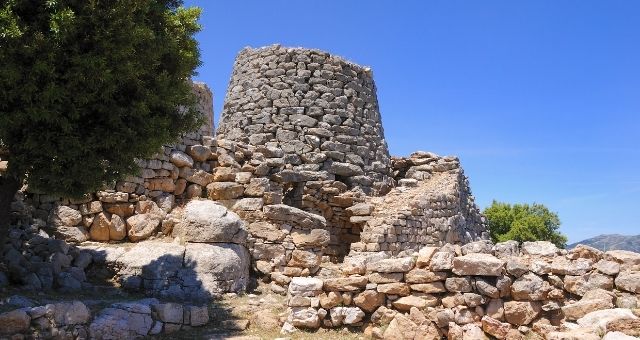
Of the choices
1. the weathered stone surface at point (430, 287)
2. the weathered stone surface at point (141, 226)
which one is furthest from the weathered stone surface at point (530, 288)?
the weathered stone surface at point (141, 226)

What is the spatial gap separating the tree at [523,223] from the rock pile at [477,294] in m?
23.5

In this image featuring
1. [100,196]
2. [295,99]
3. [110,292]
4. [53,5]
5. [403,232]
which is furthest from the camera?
[295,99]

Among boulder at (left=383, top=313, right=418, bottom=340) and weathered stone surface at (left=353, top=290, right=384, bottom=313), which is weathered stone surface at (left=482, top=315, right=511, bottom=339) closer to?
boulder at (left=383, top=313, right=418, bottom=340)

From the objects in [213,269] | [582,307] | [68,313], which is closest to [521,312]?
[582,307]

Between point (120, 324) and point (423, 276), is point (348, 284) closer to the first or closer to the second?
point (423, 276)

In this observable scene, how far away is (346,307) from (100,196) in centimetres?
556

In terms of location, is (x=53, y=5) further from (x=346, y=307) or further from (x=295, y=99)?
(x=295, y=99)

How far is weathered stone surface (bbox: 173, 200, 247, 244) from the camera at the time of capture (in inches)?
382

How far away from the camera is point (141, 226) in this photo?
10398 mm

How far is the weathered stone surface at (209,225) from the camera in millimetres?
9695

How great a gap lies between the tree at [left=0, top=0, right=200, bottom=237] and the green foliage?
0.01 metres

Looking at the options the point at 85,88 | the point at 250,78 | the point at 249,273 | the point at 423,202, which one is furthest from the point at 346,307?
the point at 250,78

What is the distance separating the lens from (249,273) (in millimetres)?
10320

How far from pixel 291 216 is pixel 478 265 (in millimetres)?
4977
